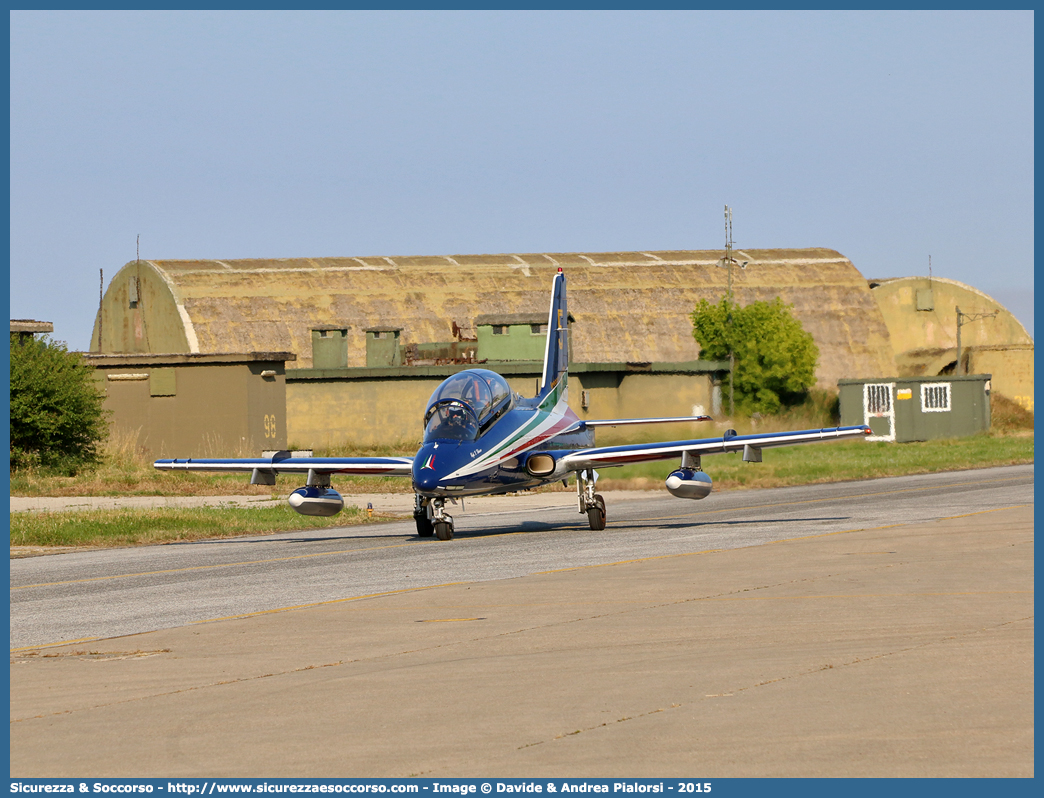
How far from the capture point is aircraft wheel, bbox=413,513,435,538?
26.4 m

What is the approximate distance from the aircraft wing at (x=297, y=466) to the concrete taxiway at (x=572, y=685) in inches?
380

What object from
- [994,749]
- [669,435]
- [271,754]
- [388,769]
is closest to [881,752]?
[994,749]

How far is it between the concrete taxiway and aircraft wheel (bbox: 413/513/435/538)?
29.2 ft

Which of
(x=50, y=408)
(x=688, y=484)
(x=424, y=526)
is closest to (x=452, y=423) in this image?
(x=424, y=526)

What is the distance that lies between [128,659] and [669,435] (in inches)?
1504

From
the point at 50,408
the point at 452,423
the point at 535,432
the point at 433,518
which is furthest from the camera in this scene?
the point at 50,408

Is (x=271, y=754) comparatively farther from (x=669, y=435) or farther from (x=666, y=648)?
(x=669, y=435)

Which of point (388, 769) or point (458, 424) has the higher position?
point (458, 424)

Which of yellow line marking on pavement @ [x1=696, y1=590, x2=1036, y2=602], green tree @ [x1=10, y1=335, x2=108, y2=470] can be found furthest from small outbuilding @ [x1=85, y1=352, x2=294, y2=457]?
yellow line marking on pavement @ [x1=696, y1=590, x2=1036, y2=602]

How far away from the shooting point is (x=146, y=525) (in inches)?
1107

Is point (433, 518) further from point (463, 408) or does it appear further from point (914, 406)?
point (914, 406)

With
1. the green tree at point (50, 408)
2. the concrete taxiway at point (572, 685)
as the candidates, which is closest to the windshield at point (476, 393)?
the concrete taxiway at point (572, 685)

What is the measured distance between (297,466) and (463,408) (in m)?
4.06

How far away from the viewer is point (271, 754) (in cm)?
847
